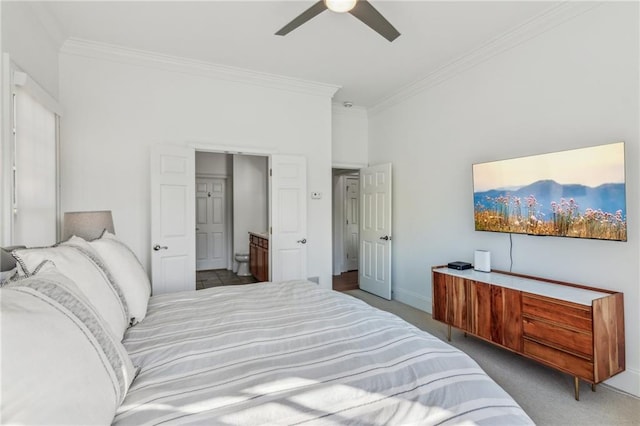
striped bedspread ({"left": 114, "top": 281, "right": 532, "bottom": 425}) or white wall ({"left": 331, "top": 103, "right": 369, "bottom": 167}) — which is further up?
white wall ({"left": 331, "top": 103, "right": 369, "bottom": 167})

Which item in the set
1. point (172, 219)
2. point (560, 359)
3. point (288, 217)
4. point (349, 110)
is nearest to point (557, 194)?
point (560, 359)

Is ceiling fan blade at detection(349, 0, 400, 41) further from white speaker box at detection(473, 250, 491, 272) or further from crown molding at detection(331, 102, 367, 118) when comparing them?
crown molding at detection(331, 102, 367, 118)

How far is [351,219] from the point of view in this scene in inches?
274

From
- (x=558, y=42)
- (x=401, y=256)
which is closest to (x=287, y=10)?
(x=558, y=42)

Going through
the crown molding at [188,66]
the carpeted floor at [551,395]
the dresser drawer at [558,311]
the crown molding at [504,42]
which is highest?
the crown molding at [188,66]

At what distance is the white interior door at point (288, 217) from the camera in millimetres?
4227

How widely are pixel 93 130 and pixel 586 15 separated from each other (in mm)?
4701

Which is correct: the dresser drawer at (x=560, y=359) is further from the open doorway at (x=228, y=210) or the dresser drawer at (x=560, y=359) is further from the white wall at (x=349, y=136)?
the open doorway at (x=228, y=210)

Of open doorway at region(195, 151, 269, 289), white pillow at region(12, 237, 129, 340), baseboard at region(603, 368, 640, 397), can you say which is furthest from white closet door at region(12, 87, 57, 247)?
baseboard at region(603, 368, 640, 397)

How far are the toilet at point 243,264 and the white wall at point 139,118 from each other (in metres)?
2.76

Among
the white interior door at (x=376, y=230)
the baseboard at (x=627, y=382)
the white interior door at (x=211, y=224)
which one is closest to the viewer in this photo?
the baseboard at (x=627, y=382)

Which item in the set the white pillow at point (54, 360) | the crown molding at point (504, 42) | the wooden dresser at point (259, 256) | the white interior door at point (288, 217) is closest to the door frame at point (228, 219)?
the wooden dresser at point (259, 256)

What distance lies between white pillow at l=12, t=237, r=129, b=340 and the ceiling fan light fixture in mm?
2123

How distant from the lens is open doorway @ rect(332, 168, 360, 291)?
6773 mm
